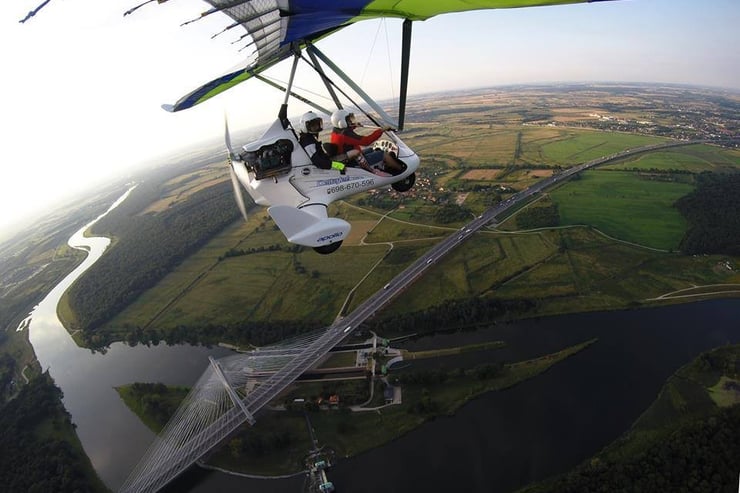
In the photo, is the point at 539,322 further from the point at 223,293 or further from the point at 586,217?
the point at 223,293

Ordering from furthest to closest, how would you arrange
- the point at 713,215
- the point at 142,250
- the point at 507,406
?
the point at 142,250 → the point at 713,215 → the point at 507,406

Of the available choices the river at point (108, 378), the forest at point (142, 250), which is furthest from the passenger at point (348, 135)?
the forest at point (142, 250)

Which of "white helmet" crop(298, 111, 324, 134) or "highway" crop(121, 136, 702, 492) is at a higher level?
"white helmet" crop(298, 111, 324, 134)

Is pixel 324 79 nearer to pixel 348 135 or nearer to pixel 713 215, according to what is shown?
pixel 348 135

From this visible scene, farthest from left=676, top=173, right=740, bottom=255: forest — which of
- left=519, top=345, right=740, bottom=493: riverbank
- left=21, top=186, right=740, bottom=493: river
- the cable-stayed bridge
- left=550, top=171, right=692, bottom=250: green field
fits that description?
the cable-stayed bridge

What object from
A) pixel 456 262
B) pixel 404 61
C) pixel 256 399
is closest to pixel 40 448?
pixel 256 399

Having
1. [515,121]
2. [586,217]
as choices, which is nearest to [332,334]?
[586,217]

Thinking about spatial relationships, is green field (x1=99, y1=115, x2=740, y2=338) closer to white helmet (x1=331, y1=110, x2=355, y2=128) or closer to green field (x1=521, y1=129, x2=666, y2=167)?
green field (x1=521, y1=129, x2=666, y2=167)
